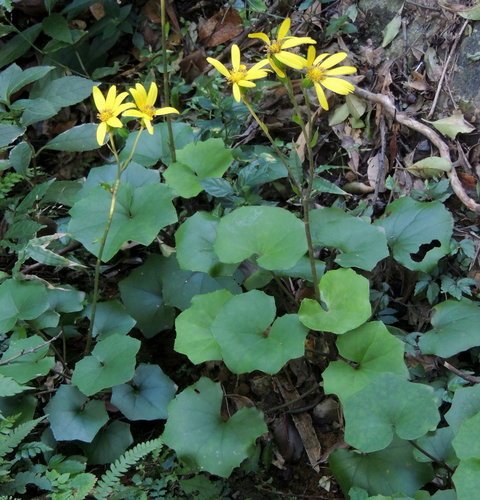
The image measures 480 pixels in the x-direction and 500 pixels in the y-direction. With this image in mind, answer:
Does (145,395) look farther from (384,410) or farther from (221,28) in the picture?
(221,28)

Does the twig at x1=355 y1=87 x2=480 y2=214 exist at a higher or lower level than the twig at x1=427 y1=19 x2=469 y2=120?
lower

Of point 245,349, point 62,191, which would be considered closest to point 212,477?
point 245,349

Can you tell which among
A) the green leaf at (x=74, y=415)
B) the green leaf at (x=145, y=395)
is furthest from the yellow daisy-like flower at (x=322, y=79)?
the green leaf at (x=74, y=415)

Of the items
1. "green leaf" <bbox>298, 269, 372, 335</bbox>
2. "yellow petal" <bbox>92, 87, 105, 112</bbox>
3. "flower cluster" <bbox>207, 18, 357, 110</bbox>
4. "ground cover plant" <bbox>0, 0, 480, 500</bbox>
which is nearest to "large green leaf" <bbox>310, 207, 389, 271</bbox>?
"ground cover plant" <bbox>0, 0, 480, 500</bbox>

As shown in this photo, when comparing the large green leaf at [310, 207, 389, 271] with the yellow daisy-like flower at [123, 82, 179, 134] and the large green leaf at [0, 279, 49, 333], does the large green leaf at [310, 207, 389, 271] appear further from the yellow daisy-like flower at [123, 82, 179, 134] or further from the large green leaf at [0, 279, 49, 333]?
the large green leaf at [0, 279, 49, 333]

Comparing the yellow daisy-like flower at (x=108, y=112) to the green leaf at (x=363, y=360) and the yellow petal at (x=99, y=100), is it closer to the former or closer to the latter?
the yellow petal at (x=99, y=100)
